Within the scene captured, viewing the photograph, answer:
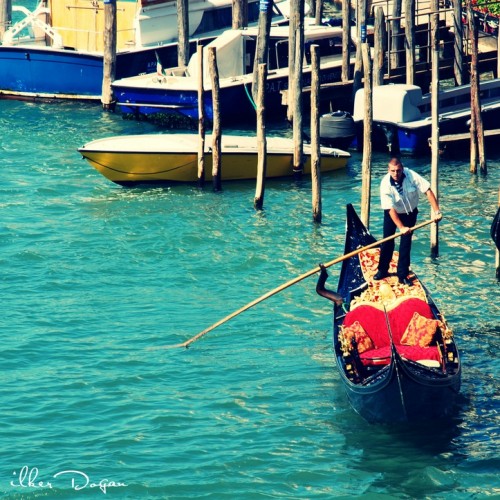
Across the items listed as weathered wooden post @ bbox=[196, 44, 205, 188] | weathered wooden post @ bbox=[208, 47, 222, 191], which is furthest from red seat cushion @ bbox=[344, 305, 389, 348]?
weathered wooden post @ bbox=[196, 44, 205, 188]

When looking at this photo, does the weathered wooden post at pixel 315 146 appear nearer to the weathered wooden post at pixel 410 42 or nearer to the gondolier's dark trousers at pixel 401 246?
the gondolier's dark trousers at pixel 401 246

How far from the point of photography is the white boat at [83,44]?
2419cm

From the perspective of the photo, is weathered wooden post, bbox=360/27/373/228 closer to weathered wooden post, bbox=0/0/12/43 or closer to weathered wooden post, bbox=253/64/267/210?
weathered wooden post, bbox=253/64/267/210

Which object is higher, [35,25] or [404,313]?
[35,25]

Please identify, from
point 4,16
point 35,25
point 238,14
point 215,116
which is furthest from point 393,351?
point 4,16

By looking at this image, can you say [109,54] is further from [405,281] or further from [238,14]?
[405,281]

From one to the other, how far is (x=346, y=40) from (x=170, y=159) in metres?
6.06

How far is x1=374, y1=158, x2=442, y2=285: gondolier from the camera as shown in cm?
1198

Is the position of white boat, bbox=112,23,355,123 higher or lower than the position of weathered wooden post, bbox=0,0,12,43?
lower

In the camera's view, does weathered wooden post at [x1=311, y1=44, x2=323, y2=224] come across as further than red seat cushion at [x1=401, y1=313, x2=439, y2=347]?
Yes

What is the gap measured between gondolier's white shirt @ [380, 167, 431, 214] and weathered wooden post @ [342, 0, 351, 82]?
35.2 feet

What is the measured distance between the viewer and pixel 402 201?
12.1 meters

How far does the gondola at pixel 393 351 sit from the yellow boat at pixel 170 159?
596 centimetres

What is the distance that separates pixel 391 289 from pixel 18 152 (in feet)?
35.3
